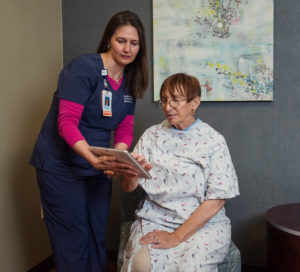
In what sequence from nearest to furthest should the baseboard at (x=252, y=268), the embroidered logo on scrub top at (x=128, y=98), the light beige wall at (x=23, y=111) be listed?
1. the embroidered logo on scrub top at (x=128, y=98)
2. the light beige wall at (x=23, y=111)
3. the baseboard at (x=252, y=268)

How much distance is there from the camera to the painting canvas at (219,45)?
213cm

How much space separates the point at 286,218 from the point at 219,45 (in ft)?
3.65

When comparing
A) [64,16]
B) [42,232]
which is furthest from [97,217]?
[64,16]

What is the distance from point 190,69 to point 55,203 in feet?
3.96

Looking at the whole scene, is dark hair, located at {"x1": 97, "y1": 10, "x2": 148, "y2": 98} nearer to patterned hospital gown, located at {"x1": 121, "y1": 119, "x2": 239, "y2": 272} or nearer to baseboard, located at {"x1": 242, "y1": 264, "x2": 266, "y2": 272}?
patterned hospital gown, located at {"x1": 121, "y1": 119, "x2": 239, "y2": 272}

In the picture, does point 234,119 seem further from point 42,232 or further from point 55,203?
point 42,232

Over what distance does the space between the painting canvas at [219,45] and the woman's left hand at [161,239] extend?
100 centimetres

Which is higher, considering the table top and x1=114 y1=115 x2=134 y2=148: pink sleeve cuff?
x1=114 y1=115 x2=134 y2=148: pink sleeve cuff

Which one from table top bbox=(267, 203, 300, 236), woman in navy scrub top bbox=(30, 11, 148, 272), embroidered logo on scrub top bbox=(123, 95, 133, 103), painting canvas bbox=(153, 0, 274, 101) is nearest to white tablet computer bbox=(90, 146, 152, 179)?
woman in navy scrub top bbox=(30, 11, 148, 272)

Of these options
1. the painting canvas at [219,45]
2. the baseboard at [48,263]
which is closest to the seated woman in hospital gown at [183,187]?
the painting canvas at [219,45]

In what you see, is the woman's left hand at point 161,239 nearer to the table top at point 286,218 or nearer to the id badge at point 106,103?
the table top at point 286,218

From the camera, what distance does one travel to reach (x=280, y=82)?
84.1 inches

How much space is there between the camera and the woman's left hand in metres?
1.54

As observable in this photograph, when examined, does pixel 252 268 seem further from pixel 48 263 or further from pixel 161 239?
pixel 48 263
